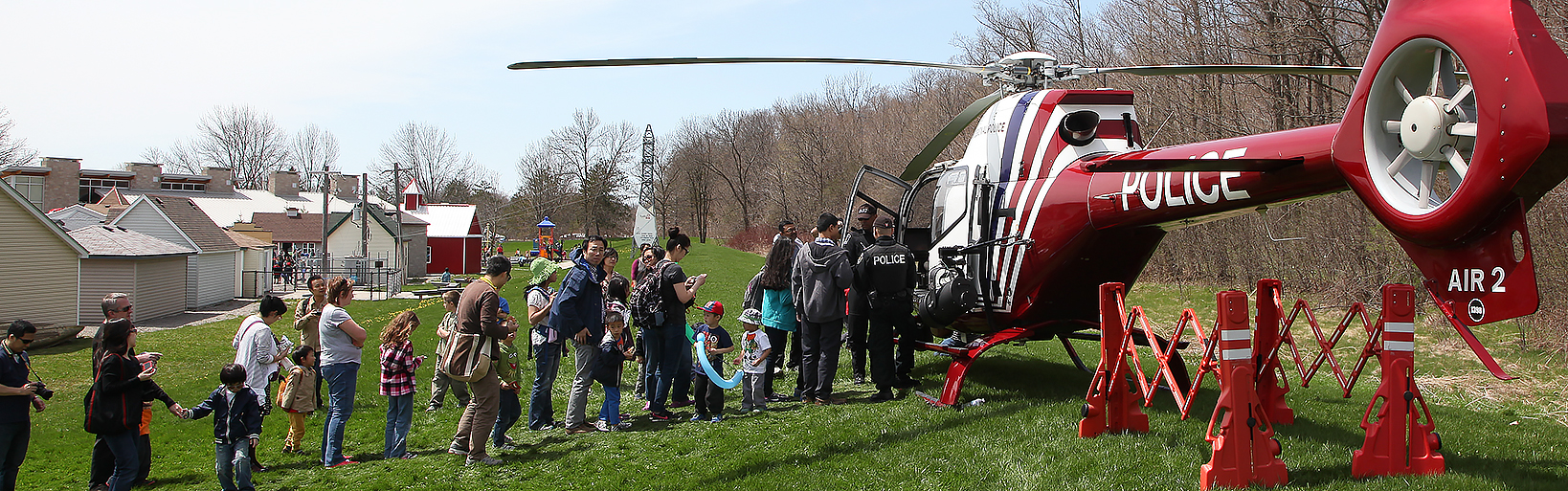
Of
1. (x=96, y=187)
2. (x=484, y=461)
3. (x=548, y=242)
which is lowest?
(x=484, y=461)

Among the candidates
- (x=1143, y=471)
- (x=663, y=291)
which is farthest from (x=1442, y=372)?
(x=663, y=291)

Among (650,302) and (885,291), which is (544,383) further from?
(885,291)

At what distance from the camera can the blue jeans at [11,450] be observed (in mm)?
6164

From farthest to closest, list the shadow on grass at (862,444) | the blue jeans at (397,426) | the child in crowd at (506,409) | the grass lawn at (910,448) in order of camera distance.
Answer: the blue jeans at (397,426) → the child in crowd at (506,409) → the shadow on grass at (862,444) → the grass lawn at (910,448)

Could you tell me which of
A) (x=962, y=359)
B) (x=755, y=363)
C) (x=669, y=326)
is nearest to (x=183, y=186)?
(x=669, y=326)

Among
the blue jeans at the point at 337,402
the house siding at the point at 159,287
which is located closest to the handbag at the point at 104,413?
the blue jeans at the point at 337,402

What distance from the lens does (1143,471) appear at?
5.77 m

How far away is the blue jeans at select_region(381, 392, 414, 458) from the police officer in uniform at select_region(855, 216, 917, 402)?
4.06m

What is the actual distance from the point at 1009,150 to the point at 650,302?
3.53 metres

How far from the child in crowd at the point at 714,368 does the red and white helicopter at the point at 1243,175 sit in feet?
6.82

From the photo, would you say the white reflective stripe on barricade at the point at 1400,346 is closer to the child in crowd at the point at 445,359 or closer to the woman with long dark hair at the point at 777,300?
the woman with long dark hair at the point at 777,300

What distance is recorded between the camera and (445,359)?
6621mm

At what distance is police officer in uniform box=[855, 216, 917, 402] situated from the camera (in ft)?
27.1

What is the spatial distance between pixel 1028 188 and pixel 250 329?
6.74 metres
